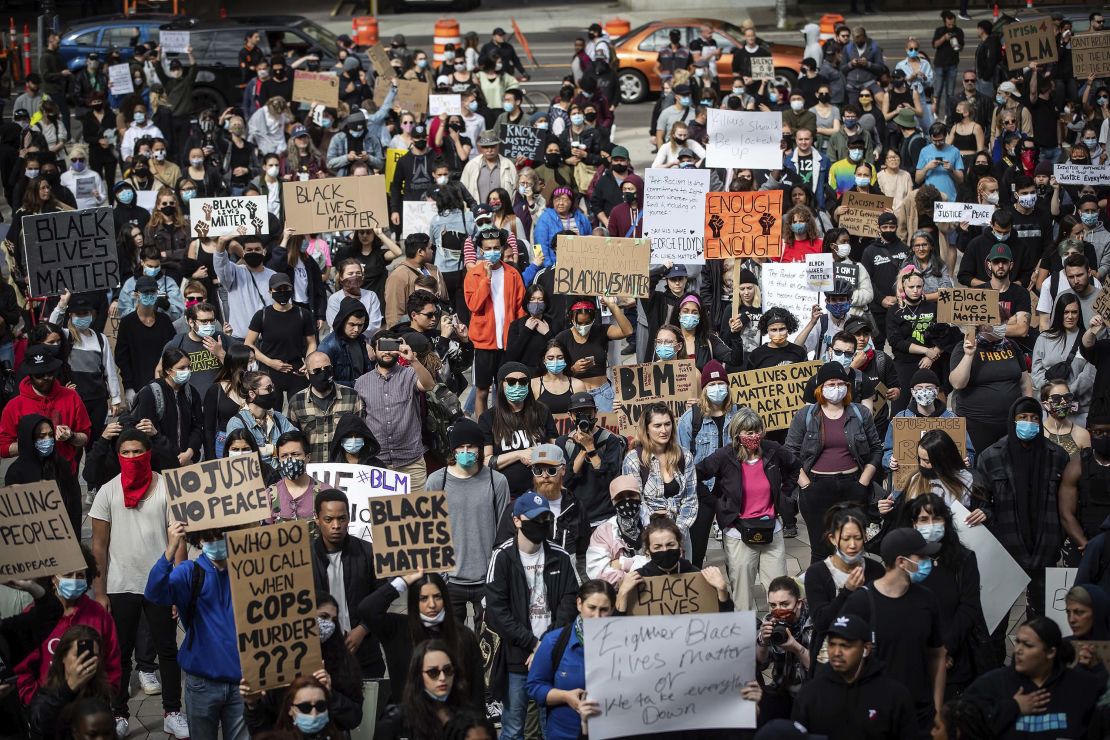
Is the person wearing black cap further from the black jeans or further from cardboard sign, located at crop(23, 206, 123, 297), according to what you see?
cardboard sign, located at crop(23, 206, 123, 297)

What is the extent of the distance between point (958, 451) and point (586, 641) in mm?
3346

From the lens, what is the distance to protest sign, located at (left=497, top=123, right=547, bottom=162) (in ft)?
60.7

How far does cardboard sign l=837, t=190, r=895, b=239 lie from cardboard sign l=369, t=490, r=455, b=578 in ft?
26.6

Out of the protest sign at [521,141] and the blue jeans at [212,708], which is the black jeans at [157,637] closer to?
the blue jeans at [212,708]

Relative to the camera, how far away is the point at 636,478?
372 inches

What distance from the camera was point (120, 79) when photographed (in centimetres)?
2270

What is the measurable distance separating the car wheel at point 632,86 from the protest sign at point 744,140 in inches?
460

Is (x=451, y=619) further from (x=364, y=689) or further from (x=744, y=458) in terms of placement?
(x=744, y=458)

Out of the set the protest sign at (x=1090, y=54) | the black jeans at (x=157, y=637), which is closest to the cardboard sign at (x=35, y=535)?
the black jeans at (x=157, y=637)

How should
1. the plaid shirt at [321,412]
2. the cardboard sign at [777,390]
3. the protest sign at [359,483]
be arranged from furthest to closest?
the cardboard sign at [777,390]
the plaid shirt at [321,412]
the protest sign at [359,483]

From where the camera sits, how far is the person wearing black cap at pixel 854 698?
7.06 meters

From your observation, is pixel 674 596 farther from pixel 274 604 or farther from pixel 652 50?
pixel 652 50

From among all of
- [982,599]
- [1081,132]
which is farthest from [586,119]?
[982,599]

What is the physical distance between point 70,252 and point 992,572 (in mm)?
8107
